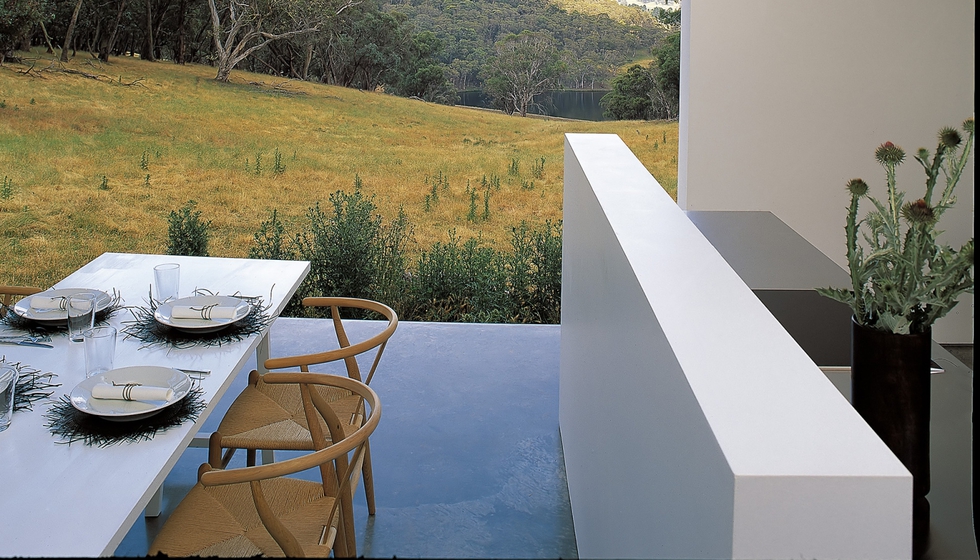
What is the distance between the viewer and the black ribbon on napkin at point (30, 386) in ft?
6.79

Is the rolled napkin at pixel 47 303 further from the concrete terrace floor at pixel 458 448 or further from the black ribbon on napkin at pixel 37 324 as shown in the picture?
the concrete terrace floor at pixel 458 448

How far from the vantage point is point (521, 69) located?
6906 millimetres

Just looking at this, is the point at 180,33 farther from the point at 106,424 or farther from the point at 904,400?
the point at 904,400

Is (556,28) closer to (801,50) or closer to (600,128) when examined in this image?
(600,128)

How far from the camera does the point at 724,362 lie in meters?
1.08

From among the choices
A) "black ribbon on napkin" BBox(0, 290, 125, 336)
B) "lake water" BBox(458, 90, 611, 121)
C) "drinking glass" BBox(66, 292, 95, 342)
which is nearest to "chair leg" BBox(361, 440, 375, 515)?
"black ribbon on napkin" BBox(0, 290, 125, 336)

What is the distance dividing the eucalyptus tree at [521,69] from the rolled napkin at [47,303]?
15.1 feet

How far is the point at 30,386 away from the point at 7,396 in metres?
0.22

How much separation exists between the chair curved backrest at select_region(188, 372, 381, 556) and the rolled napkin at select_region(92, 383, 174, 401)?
195 millimetres

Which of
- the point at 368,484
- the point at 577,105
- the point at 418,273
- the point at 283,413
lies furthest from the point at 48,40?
the point at 368,484

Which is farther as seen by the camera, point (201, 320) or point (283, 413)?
point (283, 413)

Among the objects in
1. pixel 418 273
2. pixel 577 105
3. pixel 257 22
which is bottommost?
pixel 418 273

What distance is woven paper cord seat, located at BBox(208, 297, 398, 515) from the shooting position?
258 cm

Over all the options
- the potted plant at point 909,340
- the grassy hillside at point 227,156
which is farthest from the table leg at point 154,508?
the grassy hillside at point 227,156
